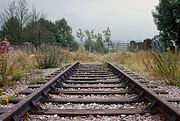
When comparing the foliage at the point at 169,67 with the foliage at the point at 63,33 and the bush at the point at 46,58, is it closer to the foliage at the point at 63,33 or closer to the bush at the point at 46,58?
Answer: the bush at the point at 46,58

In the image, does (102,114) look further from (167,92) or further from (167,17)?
(167,17)

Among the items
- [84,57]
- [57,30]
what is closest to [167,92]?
[84,57]

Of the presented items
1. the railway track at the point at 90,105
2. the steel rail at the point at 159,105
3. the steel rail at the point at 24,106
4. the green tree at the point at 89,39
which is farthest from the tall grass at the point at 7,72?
the green tree at the point at 89,39

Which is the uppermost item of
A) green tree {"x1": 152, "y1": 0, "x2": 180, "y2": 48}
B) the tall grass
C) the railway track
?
green tree {"x1": 152, "y1": 0, "x2": 180, "y2": 48}

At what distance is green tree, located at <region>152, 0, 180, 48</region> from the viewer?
24812mm

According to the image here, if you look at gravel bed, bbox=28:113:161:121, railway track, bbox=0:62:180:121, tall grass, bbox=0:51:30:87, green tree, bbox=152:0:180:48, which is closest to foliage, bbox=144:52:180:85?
railway track, bbox=0:62:180:121

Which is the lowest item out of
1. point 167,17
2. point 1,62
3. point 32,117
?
point 32,117

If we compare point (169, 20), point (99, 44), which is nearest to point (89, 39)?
point (99, 44)

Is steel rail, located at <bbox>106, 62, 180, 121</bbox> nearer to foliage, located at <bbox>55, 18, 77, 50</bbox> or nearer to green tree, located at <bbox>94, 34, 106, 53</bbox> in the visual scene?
green tree, located at <bbox>94, 34, 106, 53</bbox>

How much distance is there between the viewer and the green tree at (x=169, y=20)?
24812 millimetres

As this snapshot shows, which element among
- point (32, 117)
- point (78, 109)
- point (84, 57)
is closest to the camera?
point (32, 117)

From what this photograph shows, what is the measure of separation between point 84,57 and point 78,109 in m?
19.8

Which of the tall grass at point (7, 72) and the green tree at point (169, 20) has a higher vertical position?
the green tree at point (169, 20)

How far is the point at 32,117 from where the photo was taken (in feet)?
14.7
